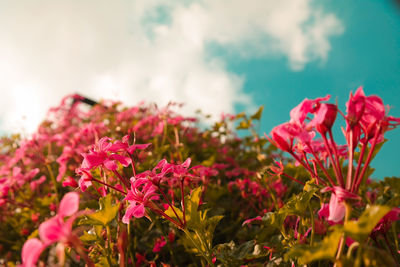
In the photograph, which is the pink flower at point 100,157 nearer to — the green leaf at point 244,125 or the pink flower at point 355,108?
the pink flower at point 355,108

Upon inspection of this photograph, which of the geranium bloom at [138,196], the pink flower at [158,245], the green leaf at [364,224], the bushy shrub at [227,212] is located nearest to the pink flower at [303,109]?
the bushy shrub at [227,212]

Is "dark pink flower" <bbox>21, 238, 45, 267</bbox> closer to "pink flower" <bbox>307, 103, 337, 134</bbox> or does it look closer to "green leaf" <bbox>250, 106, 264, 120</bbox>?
"pink flower" <bbox>307, 103, 337, 134</bbox>

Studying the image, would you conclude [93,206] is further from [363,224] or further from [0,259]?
[363,224]

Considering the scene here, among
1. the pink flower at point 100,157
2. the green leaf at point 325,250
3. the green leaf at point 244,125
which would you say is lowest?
the green leaf at point 325,250

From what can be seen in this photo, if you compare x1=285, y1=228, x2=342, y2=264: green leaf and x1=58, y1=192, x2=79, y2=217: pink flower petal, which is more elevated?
x1=58, y1=192, x2=79, y2=217: pink flower petal

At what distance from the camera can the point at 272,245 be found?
4.91 ft

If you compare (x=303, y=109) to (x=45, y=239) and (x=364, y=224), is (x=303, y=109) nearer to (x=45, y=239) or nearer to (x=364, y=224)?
(x=364, y=224)

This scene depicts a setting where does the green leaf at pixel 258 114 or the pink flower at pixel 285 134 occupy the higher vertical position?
the green leaf at pixel 258 114

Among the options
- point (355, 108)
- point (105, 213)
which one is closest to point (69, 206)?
point (105, 213)

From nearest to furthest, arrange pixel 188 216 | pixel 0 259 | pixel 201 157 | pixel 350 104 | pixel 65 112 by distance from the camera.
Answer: pixel 350 104 < pixel 188 216 < pixel 0 259 < pixel 201 157 < pixel 65 112

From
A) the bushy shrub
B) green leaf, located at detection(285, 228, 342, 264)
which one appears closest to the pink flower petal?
the bushy shrub

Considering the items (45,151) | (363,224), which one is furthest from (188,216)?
(45,151)

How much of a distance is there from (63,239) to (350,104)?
3.27 feet

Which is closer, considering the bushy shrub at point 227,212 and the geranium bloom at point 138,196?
the bushy shrub at point 227,212
